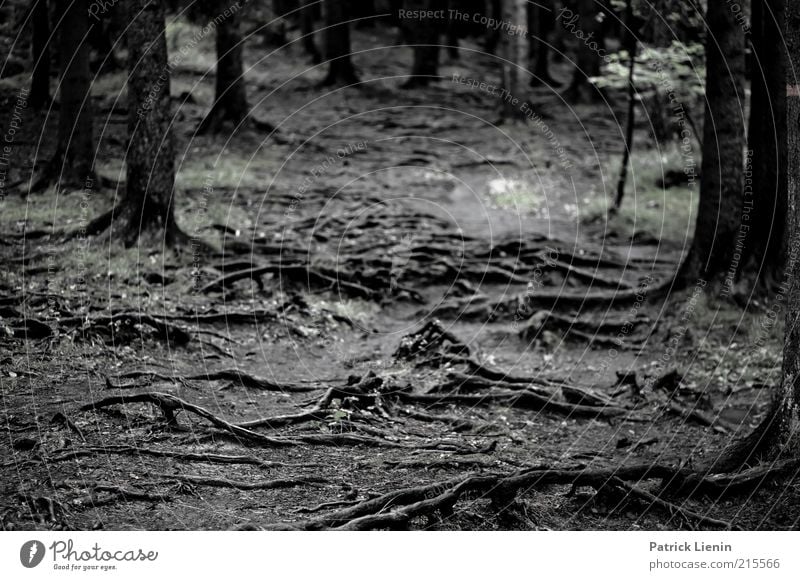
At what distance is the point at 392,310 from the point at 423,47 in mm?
19462

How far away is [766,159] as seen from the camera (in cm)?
1294

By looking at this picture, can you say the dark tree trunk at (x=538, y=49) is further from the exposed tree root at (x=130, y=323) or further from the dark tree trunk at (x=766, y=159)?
the exposed tree root at (x=130, y=323)

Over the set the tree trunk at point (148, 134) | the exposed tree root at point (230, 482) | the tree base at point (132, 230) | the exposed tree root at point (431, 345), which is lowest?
the exposed tree root at point (230, 482)

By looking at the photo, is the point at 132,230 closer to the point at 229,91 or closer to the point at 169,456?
the point at 169,456

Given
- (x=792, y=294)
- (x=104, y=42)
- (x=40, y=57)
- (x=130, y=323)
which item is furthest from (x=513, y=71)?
(x=792, y=294)

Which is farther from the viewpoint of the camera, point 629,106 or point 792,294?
point 629,106

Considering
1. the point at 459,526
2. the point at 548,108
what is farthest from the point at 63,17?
the point at 548,108

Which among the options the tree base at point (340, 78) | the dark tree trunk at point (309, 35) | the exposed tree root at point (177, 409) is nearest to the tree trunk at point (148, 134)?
the exposed tree root at point (177, 409)

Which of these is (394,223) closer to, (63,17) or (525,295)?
(525,295)

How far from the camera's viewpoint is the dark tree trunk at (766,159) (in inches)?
503

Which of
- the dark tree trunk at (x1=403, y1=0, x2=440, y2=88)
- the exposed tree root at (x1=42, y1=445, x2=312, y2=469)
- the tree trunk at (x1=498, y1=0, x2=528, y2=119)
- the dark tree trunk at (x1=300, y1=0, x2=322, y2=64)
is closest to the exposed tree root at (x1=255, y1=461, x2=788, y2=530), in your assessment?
the exposed tree root at (x1=42, y1=445, x2=312, y2=469)

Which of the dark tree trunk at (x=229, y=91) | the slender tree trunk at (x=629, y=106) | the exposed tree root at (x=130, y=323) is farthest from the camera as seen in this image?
the dark tree trunk at (x=229, y=91)

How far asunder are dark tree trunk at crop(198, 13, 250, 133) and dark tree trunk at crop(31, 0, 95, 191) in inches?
215

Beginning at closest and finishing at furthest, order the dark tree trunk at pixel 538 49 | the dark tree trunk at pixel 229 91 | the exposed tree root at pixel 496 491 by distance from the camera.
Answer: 1. the exposed tree root at pixel 496 491
2. the dark tree trunk at pixel 229 91
3. the dark tree trunk at pixel 538 49
